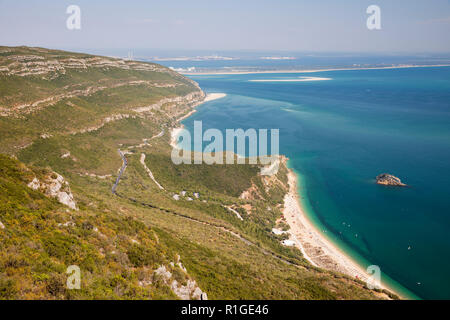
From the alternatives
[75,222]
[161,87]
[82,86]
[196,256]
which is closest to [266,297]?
[196,256]

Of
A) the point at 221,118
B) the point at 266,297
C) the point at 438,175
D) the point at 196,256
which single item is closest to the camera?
the point at 266,297

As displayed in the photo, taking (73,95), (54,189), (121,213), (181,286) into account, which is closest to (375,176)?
(121,213)

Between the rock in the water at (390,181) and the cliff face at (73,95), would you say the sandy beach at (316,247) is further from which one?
the cliff face at (73,95)

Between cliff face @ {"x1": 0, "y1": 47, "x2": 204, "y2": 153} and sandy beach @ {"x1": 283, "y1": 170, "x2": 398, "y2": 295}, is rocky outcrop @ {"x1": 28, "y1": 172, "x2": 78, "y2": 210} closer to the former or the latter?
cliff face @ {"x1": 0, "y1": 47, "x2": 204, "y2": 153}

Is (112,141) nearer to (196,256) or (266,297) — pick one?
(196,256)

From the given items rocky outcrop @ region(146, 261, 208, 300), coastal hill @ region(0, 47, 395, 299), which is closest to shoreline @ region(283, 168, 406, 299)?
coastal hill @ region(0, 47, 395, 299)
